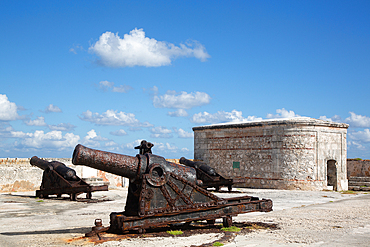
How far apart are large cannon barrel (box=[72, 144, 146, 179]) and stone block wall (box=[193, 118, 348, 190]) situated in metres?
14.1

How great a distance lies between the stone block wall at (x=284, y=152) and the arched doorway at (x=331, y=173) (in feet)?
0.44

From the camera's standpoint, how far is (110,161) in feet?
19.2

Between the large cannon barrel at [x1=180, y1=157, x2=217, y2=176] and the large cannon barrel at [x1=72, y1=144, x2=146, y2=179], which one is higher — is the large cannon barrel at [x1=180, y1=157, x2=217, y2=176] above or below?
below

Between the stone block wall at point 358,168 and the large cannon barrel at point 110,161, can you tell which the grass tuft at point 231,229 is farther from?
the stone block wall at point 358,168

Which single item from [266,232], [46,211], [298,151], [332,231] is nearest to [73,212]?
[46,211]

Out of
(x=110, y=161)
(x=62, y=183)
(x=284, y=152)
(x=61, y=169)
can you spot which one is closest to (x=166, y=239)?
(x=110, y=161)

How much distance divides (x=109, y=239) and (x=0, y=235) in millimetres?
2135

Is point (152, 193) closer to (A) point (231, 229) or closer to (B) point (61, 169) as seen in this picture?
(A) point (231, 229)

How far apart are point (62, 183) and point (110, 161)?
309 inches

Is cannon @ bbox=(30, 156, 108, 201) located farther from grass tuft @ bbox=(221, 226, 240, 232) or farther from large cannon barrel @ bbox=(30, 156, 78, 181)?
grass tuft @ bbox=(221, 226, 240, 232)

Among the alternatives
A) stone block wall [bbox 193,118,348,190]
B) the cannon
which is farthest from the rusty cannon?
stone block wall [bbox 193,118,348,190]

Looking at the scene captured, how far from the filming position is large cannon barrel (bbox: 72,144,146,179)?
5.61m

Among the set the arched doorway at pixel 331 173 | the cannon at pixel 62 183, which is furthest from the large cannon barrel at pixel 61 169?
the arched doorway at pixel 331 173

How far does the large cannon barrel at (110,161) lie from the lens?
5.61 meters
